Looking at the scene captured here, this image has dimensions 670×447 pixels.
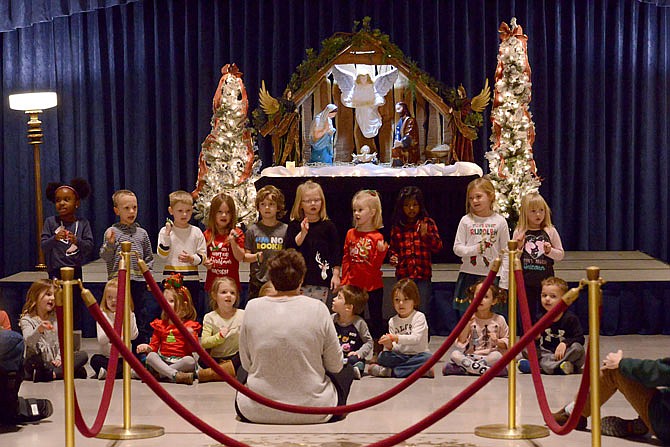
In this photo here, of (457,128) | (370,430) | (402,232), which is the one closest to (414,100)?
(457,128)

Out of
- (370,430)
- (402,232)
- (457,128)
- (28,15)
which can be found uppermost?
(28,15)

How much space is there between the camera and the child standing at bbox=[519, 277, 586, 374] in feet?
27.3

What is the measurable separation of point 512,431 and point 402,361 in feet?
6.02

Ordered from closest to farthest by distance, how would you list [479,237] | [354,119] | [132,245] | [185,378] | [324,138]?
[185,378]
[479,237]
[132,245]
[324,138]
[354,119]

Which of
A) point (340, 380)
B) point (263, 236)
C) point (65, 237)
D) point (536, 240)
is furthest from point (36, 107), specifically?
point (340, 380)

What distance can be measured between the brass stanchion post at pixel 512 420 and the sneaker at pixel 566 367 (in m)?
1.66

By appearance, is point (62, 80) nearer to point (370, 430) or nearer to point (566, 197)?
point (566, 197)

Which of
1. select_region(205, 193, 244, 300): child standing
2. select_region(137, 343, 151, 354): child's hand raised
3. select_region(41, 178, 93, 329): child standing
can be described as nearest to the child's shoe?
select_region(137, 343, 151, 354): child's hand raised

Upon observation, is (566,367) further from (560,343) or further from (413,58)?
(413,58)

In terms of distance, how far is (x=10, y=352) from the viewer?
6.64 metres

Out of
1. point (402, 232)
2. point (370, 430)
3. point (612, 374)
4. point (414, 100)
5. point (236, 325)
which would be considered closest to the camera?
point (612, 374)

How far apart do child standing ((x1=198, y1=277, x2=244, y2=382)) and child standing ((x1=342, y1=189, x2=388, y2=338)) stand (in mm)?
891

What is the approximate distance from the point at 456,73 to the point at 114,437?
8.48 m

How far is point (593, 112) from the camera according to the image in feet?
45.7
